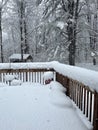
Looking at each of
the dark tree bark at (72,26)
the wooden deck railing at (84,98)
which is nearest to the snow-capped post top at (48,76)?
the wooden deck railing at (84,98)

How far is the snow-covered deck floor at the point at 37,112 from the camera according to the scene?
12.8 ft

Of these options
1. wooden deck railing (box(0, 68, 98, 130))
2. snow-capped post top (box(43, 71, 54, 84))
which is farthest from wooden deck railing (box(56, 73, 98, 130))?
snow-capped post top (box(43, 71, 54, 84))

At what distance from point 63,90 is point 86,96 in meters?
1.79

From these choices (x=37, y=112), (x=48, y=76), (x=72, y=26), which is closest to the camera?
(x=37, y=112)

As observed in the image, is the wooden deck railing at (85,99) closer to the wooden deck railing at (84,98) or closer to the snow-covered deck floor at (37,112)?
the wooden deck railing at (84,98)

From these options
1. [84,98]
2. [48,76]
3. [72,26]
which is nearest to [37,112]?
[84,98]

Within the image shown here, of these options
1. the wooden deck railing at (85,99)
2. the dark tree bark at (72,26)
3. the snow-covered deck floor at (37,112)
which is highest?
the dark tree bark at (72,26)

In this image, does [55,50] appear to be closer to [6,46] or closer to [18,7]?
[18,7]

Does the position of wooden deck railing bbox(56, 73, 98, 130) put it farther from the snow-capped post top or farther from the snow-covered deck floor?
the snow-capped post top

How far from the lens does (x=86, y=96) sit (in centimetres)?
460

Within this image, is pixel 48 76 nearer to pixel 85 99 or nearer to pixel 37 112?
pixel 37 112

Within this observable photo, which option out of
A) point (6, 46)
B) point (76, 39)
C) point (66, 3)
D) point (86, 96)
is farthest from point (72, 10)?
point (6, 46)

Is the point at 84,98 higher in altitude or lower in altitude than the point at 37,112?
higher

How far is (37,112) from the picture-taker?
15.2 feet
